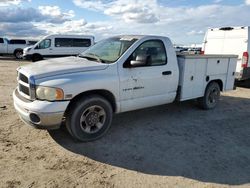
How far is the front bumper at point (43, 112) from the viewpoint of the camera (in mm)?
4203

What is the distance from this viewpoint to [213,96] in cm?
732

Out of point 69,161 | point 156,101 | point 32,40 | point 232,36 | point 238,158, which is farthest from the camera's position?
point 32,40

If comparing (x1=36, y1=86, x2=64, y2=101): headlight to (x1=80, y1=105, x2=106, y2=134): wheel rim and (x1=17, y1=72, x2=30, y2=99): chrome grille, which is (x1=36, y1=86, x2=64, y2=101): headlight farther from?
(x1=80, y1=105, x2=106, y2=134): wheel rim

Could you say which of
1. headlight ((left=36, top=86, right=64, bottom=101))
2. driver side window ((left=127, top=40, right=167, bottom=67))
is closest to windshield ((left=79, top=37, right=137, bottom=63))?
driver side window ((left=127, top=40, right=167, bottom=67))

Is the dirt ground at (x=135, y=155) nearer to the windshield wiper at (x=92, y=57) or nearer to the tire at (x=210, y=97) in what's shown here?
the tire at (x=210, y=97)

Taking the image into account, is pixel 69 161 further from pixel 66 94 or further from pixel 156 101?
pixel 156 101

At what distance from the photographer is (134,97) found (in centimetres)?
531

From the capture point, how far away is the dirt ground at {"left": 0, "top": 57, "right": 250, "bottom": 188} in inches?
143

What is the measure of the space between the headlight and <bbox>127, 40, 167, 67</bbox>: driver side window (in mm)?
1532

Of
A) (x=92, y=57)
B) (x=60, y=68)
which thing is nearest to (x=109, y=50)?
(x=92, y=57)

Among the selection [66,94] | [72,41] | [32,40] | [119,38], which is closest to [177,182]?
[66,94]

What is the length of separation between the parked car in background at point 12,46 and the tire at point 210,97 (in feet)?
A: 76.6

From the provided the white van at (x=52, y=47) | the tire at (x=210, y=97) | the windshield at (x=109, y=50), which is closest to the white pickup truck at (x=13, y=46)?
the white van at (x=52, y=47)

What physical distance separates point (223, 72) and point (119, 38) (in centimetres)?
319
